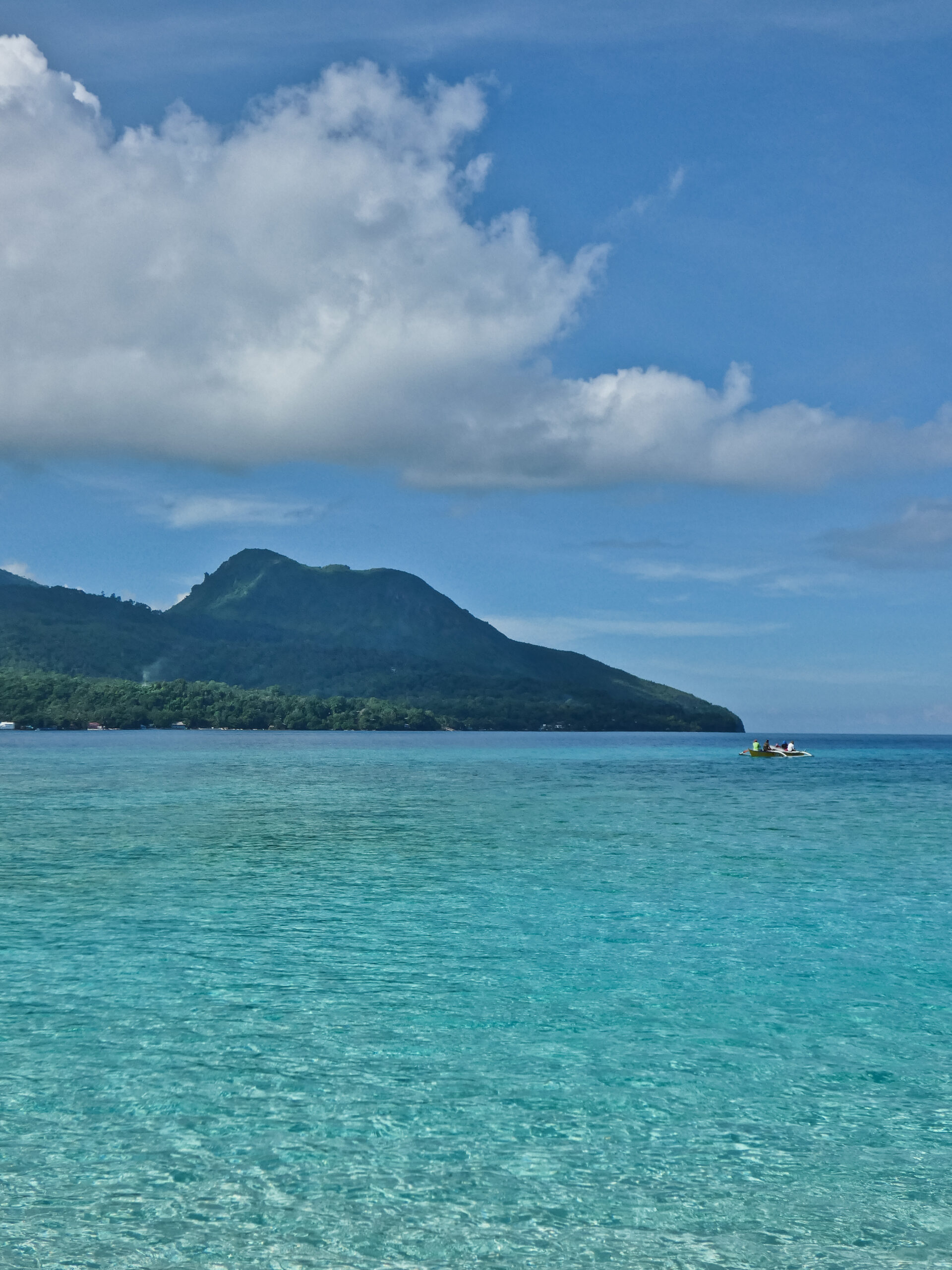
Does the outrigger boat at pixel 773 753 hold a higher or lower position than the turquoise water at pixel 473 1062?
higher

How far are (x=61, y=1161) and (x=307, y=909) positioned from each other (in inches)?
631

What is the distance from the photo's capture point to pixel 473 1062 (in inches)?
582

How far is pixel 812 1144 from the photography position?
12.0m

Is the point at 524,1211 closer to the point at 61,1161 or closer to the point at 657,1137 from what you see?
the point at 657,1137

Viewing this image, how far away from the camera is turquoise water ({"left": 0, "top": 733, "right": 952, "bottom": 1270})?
9844mm

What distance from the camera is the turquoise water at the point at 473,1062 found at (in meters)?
9.84

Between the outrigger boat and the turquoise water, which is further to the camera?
the outrigger boat

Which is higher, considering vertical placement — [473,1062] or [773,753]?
[773,753]

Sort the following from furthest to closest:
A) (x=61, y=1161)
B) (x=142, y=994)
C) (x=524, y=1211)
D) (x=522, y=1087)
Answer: (x=142, y=994)
(x=522, y=1087)
(x=61, y=1161)
(x=524, y=1211)

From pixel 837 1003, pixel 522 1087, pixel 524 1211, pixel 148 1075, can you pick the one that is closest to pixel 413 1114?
pixel 522 1087

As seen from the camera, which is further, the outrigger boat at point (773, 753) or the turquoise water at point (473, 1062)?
the outrigger boat at point (773, 753)

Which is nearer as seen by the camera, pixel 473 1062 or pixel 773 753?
pixel 473 1062

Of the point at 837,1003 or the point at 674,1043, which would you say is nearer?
the point at 674,1043

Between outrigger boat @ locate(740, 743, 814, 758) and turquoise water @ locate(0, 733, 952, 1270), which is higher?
outrigger boat @ locate(740, 743, 814, 758)
